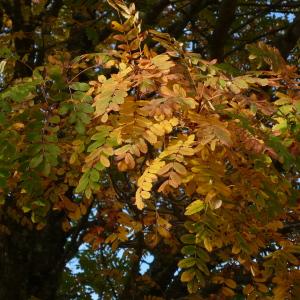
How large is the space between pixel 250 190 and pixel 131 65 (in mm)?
846

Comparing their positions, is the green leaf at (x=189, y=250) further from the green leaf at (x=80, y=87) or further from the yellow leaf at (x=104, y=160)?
the green leaf at (x=80, y=87)

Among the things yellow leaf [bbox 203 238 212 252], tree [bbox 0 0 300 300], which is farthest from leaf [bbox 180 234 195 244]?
yellow leaf [bbox 203 238 212 252]

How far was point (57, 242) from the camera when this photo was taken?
524 cm

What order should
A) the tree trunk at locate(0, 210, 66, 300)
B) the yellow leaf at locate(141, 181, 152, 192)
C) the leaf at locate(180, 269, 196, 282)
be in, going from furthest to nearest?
the tree trunk at locate(0, 210, 66, 300) → the leaf at locate(180, 269, 196, 282) → the yellow leaf at locate(141, 181, 152, 192)

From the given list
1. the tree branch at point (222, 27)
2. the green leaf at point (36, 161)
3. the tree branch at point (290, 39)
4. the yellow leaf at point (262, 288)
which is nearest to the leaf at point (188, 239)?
the green leaf at point (36, 161)

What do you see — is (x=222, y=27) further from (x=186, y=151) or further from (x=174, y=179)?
(x=174, y=179)

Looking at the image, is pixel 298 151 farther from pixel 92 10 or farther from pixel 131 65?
pixel 92 10

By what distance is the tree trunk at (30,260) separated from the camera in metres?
4.96

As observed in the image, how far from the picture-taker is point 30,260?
5098 mm

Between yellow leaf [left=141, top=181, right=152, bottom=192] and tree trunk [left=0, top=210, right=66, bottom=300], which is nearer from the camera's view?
yellow leaf [left=141, top=181, right=152, bottom=192]

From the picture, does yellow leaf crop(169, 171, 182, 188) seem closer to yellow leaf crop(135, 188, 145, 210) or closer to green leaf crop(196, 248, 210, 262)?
yellow leaf crop(135, 188, 145, 210)

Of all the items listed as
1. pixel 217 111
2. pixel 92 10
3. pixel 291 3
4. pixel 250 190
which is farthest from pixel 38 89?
pixel 291 3

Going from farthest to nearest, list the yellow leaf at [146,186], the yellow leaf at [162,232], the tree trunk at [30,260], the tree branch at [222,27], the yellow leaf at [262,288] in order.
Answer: the tree trunk at [30,260] < the tree branch at [222,27] < the yellow leaf at [262,288] < the yellow leaf at [162,232] < the yellow leaf at [146,186]

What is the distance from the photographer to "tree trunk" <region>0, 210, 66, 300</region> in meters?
4.96
